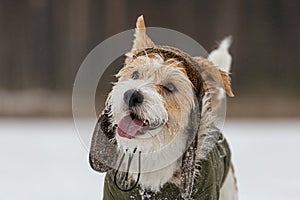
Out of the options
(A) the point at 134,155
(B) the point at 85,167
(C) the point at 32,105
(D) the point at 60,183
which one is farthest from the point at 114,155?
(C) the point at 32,105

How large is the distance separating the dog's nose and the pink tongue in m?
0.10

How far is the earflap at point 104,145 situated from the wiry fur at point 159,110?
0.34 ft

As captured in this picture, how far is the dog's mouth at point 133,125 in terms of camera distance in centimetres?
371

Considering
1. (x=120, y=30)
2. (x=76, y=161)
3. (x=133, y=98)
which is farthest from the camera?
(x=120, y=30)

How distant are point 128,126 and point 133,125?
0.09 feet

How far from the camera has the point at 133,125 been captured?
3.74 m

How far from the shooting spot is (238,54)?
1270 cm

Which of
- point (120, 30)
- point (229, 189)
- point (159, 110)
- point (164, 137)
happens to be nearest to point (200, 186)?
point (164, 137)

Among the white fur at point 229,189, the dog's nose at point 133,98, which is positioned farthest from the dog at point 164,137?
the white fur at point 229,189

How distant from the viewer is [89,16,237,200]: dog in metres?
3.87

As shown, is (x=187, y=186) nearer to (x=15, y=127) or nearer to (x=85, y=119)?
(x=85, y=119)

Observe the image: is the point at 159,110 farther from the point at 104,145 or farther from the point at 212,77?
the point at 212,77

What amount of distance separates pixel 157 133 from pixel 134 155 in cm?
24

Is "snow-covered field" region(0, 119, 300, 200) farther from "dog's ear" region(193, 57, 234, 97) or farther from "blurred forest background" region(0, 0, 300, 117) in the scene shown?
"dog's ear" region(193, 57, 234, 97)
